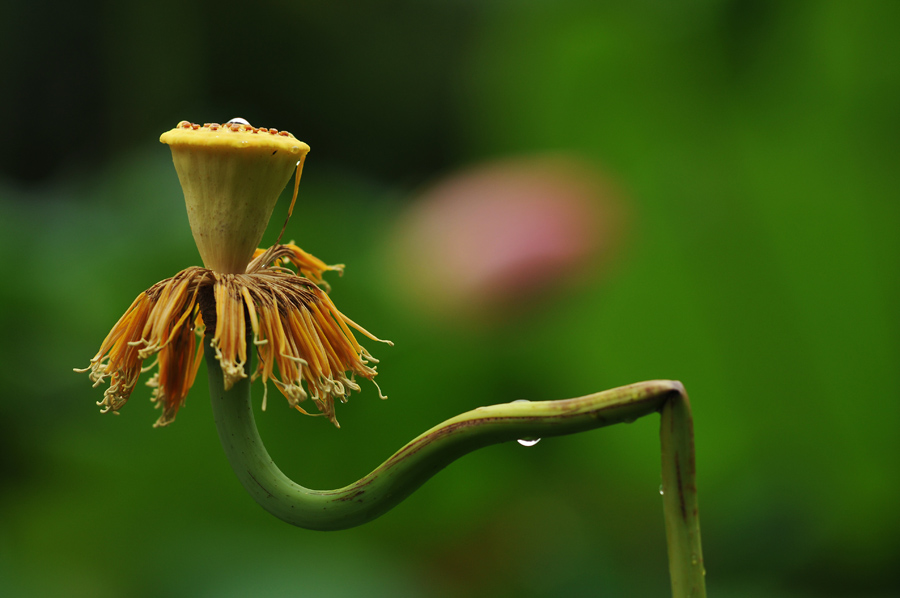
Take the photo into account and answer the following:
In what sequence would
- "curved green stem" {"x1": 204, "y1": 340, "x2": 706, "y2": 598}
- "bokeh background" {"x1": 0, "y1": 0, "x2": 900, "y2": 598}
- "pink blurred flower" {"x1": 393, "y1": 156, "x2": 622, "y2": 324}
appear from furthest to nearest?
"pink blurred flower" {"x1": 393, "y1": 156, "x2": 622, "y2": 324} < "bokeh background" {"x1": 0, "y1": 0, "x2": 900, "y2": 598} < "curved green stem" {"x1": 204, "y1": 340, "x2": 706, "y2": 598}

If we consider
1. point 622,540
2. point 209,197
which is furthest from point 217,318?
point 622,540

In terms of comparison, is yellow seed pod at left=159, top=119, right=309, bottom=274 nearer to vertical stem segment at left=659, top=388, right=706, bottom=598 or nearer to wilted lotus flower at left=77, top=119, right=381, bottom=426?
wilted lotus flower at left=77, top=119, right=381, bottom=426

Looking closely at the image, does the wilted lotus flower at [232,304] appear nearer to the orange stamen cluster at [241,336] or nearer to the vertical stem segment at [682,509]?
the orange stamen cluster at [241,336]

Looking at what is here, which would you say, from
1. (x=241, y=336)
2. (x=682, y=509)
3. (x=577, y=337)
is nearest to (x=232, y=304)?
(x=241, y=336)

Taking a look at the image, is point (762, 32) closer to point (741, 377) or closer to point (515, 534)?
point (741, 377)

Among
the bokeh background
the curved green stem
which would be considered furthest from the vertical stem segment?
the bokeh background

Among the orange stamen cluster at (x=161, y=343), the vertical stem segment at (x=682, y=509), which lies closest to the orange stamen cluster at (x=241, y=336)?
the orange stamen cluster at (x=161, y=343)
